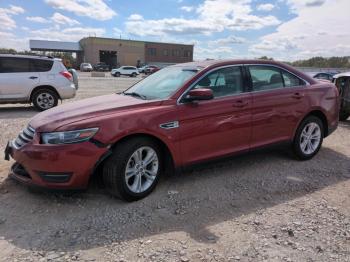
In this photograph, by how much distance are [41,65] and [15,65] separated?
2.35ft

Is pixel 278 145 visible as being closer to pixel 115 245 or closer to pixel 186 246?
pixel 186 246

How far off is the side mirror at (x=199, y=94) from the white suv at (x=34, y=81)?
752cm

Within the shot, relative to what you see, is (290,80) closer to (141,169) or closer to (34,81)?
(141,169)

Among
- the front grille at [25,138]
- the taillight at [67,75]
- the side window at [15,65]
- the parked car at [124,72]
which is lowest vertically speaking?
the front grille at [25,138]

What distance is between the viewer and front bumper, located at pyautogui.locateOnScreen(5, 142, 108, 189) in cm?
359

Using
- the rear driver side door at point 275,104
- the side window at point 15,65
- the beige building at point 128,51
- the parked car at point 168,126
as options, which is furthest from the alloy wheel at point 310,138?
the beige building at point 128,51

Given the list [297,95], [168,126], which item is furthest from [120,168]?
[297,95]

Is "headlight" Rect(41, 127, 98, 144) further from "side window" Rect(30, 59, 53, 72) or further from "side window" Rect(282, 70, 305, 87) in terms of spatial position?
"side window" Rect(30, 59, 53, 72)

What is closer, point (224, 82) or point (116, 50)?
point (224, 82)

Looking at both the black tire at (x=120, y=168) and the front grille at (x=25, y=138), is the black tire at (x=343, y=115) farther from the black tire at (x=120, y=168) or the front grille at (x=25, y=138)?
the front grille at (x=25, y=138)

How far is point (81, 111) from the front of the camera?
409 centimetres

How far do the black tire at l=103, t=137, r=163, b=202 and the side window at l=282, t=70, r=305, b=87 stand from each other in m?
2.58

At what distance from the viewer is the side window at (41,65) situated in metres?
10.5

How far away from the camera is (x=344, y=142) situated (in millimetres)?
6973
